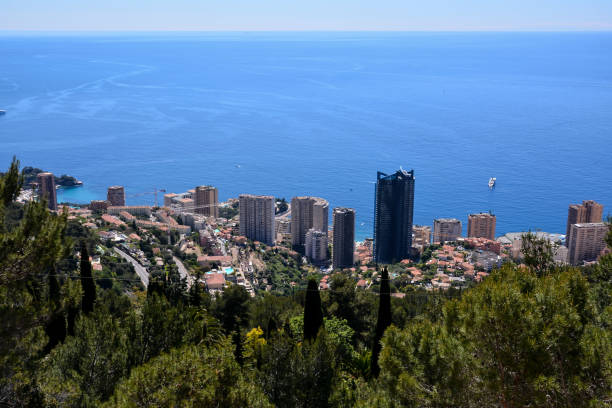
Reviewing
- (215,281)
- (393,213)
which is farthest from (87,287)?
(393,213)

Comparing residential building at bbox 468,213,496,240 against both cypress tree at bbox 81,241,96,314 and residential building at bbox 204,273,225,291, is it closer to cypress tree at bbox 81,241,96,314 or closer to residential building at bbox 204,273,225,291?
residential building at bbox 204,273,225,291

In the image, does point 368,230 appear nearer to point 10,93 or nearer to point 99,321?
point 99,321

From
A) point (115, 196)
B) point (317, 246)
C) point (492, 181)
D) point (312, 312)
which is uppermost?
point (492, 181)

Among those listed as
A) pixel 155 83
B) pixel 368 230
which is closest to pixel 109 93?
pixel 155 83

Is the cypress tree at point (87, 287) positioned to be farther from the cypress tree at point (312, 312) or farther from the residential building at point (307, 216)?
the residential building at point (307, 216)

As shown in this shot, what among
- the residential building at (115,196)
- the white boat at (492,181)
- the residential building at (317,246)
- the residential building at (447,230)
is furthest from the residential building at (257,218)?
the white boat at (492,181)

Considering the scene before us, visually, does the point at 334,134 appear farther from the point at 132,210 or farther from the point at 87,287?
the point at 87,287
